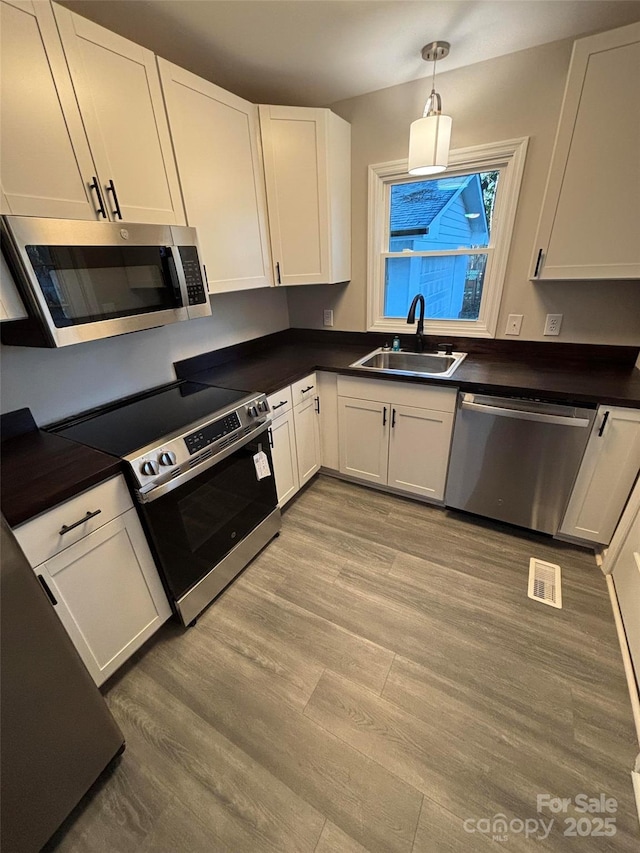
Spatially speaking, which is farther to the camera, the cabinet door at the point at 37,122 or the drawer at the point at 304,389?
the drawer at the point at 304,389

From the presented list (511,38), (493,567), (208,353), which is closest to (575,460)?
(493,567)

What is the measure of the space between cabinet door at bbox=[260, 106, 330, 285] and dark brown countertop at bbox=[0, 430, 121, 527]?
155 cm

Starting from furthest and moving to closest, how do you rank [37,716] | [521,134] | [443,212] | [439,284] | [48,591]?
[439,284] < [443,212] < [521,134] < [48,591] < [37,716]

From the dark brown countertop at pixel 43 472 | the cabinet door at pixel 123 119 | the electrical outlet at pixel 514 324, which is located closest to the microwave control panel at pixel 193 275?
the cabinet door at pixel 123 119

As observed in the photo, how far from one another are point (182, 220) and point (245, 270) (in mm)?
441

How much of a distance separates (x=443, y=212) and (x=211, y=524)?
7.73ft

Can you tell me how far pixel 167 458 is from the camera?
1.32 meters

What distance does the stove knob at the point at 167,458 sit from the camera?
4.27ft

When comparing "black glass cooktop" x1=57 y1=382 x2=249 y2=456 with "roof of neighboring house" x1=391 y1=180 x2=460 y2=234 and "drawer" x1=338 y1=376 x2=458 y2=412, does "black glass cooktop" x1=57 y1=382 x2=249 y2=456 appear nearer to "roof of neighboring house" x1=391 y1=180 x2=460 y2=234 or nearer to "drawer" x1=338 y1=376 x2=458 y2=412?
"drawer" x1=338 y1=376 x2=458 y2=412

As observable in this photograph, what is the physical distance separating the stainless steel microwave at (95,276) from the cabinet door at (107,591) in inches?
28.3

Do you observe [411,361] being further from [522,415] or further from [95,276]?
[95,276]

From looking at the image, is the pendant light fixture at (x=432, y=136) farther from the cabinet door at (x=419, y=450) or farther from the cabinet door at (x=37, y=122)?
the cabinet door at (x=37, y=122)

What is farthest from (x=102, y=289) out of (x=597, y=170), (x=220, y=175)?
(x=597, y=170)

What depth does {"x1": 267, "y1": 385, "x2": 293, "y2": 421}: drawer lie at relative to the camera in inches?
75.5
